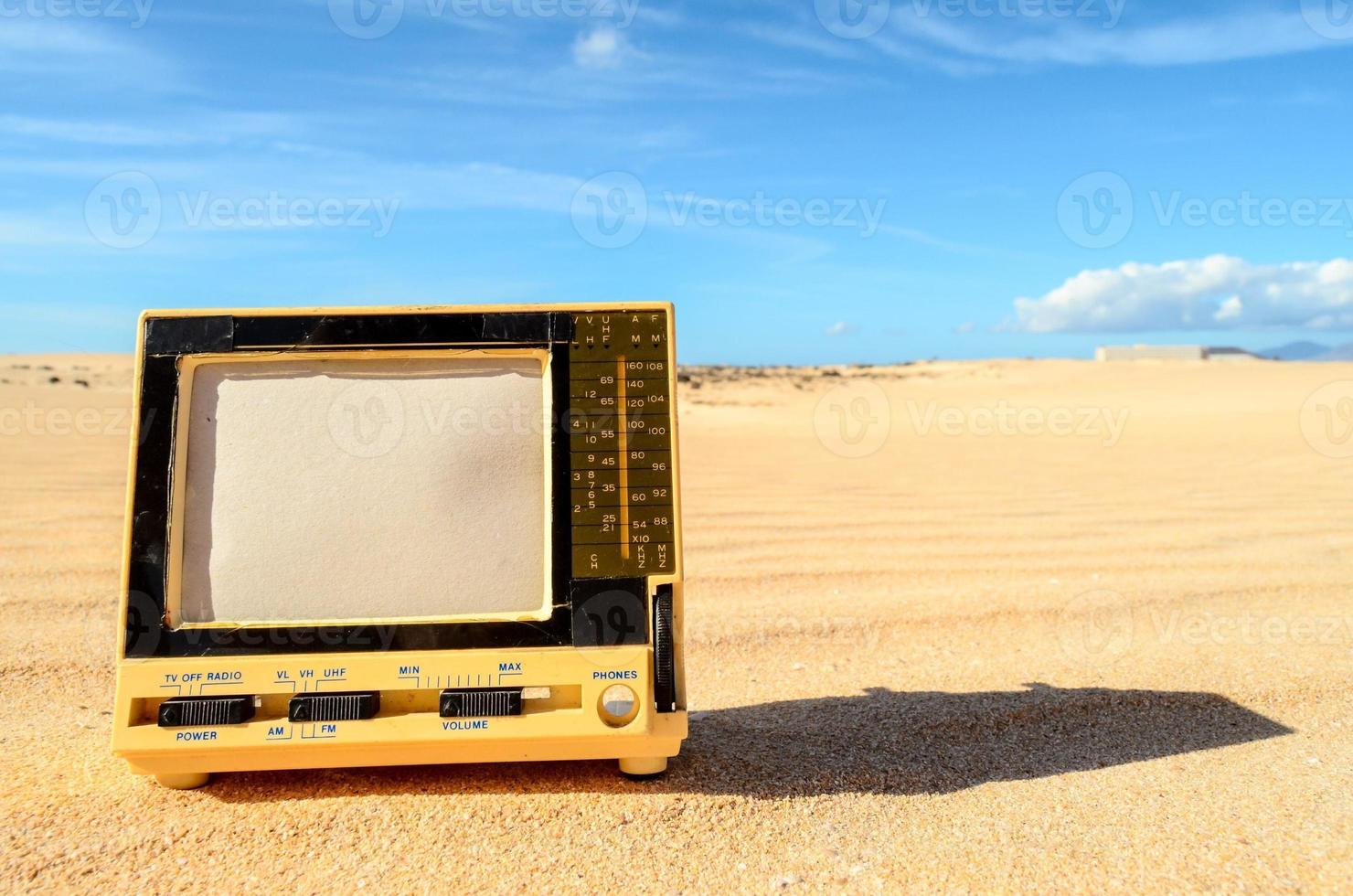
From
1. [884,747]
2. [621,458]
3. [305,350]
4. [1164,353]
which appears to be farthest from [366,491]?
[1164,353]

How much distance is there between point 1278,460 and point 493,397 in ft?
32.6

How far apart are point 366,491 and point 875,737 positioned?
1.34 meters

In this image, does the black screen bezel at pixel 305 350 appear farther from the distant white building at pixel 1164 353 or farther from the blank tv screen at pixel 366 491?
the distant white building at pixel 1164 353

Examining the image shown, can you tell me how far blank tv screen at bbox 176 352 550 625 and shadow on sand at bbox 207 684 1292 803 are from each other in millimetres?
351

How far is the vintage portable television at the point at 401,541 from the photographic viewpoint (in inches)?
77.7

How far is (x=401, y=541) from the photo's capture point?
6.77ft

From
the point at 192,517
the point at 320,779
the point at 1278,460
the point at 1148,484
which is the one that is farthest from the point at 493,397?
the point at 1278,460

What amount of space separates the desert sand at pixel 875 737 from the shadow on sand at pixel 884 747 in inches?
0.4

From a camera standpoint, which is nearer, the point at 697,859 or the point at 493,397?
the point at 697,859

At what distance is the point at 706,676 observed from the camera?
3.34 meters

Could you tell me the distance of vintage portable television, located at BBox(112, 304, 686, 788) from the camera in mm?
1974

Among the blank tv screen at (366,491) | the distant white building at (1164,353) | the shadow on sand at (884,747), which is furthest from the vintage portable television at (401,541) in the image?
the distant white building at (1164,353)

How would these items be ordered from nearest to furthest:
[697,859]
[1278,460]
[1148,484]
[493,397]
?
[697,859], [493,397], [1148,484], [1278,460]

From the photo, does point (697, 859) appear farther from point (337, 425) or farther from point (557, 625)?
point (337, 425)
